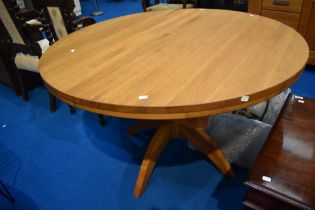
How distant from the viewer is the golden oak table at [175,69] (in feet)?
2.82

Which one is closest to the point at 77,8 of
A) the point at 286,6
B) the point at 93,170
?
the point at 286,6

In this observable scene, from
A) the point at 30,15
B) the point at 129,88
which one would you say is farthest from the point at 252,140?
the point at 30,15

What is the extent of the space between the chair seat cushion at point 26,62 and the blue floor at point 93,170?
40 cm

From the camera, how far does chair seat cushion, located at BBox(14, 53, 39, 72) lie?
215 cm

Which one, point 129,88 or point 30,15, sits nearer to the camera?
point 129,88

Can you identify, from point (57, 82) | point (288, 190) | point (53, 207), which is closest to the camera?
point (288, 190)

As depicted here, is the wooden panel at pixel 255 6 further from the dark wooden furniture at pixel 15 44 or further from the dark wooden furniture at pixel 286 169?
the dark wooden furniture at pixel 15 44

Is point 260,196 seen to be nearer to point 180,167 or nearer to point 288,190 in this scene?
point 288,190

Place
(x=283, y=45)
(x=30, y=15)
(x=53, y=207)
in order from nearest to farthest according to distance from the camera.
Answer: (x=283, y=45)
(x=53, y=207)
(x=30, y=15)

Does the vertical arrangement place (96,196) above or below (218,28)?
below

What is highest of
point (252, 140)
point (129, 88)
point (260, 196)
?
point (129, 88)

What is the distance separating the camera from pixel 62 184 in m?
1.57

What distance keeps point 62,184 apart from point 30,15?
2855 mm

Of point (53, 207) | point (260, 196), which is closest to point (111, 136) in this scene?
point (53, 207)
